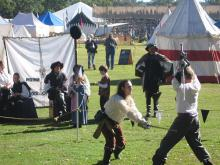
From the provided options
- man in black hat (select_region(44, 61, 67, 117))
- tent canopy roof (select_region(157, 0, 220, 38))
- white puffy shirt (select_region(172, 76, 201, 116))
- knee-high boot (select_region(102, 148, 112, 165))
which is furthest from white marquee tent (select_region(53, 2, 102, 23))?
white puffy shirt (select_region(172, 76, 201, 116))

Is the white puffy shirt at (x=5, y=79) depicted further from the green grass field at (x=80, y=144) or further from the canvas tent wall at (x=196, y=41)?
the canvas tent wall at (x=196, y=41)

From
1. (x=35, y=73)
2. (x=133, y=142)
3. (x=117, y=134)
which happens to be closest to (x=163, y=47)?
(x=35, y=73)

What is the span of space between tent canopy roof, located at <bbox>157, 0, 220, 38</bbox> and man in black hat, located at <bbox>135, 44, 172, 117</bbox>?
873cm

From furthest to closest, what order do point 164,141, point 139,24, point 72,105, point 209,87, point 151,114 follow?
point 139,24, point 209,87, point 151,114, point 72,105, point 164,141

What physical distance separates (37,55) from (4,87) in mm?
2390

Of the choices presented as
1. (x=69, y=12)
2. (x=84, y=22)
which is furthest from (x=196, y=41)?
(x=69, y=12)

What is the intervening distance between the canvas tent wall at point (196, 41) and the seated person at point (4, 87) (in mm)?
9863

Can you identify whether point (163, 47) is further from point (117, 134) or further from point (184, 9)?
point (117, 134)

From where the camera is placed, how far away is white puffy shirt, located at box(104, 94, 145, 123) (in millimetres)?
10242

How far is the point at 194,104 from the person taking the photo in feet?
32.8

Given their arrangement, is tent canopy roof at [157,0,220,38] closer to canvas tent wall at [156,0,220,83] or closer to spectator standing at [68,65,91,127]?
canvas tent wall at [156,0,220,83]

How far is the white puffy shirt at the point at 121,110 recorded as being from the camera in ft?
33.6

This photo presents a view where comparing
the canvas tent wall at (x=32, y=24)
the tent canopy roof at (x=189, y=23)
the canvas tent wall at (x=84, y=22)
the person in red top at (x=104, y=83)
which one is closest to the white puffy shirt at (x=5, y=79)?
the person in red top at (x=104, y=83)

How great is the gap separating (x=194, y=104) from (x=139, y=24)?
239ft
